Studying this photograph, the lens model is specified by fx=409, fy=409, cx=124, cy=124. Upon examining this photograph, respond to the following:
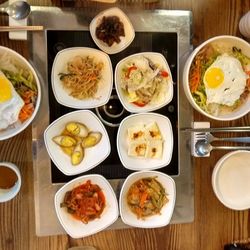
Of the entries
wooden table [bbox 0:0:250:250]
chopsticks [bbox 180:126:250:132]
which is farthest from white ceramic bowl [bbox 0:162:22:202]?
chopsticks [bbox 180:126:250:132]

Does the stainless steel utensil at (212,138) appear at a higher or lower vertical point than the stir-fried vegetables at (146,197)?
higher

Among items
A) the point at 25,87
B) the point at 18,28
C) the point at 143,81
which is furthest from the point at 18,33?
the point at 143,81

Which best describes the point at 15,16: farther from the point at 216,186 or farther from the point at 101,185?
the point at 216,186

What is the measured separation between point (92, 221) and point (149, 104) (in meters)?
0.40

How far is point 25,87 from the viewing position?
1.18 meters

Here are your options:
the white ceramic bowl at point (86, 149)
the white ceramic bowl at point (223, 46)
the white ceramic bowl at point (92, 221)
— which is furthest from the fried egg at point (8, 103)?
the white ceramic bowl at point (223, 46)

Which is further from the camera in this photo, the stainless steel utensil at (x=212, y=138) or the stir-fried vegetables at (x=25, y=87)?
the stainless steel utensil at (x=212, y=138)

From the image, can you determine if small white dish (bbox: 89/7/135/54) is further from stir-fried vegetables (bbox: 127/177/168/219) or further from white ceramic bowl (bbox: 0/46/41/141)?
stir-fried vegetables (bbox: 127/177/168/219)

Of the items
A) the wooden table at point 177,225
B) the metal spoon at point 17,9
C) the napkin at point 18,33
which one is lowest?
the wooden table at point 177,225

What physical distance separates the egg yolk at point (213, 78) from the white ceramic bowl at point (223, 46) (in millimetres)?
62

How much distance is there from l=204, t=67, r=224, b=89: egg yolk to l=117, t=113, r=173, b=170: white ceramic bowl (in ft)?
0.56

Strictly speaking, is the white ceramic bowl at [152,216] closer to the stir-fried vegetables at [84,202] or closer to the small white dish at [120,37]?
the stir-fried vegetables at [84,202]

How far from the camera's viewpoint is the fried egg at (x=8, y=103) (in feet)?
3.65

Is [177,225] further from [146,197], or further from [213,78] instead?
[213,78]
